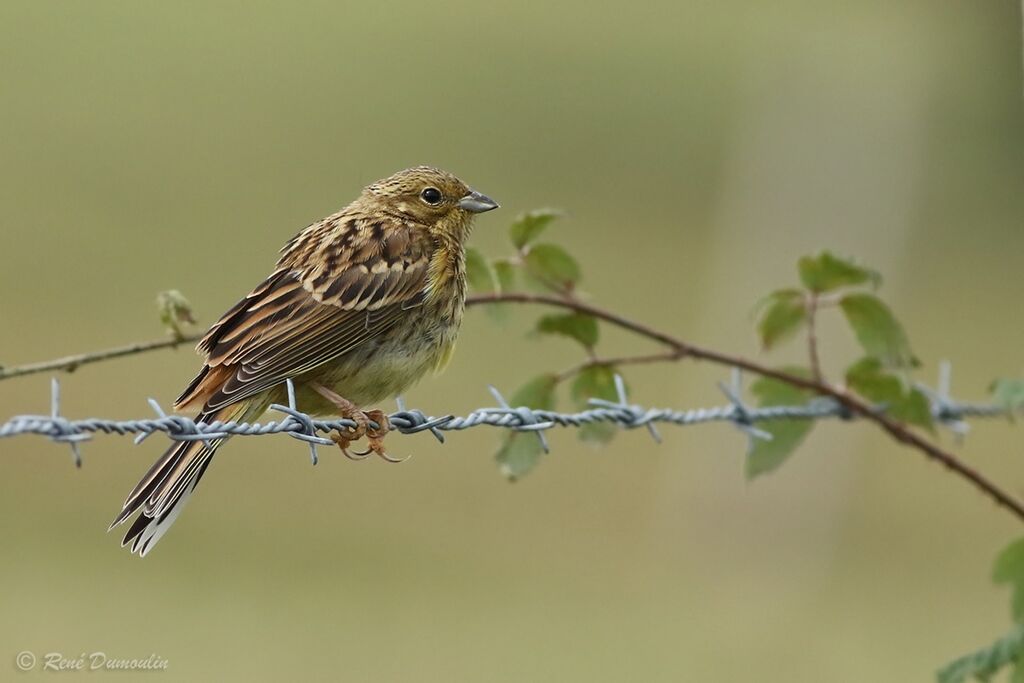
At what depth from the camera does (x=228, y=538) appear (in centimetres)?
1614

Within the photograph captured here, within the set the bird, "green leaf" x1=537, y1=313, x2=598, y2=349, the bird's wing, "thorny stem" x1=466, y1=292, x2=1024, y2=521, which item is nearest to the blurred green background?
"thorny stem" x1=466, y1=292, x2=1024, y2=521

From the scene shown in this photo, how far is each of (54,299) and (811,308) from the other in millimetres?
18189

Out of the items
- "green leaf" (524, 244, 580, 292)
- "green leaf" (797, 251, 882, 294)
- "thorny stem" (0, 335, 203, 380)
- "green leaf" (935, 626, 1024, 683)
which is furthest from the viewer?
"green leaf" (524, 244, 580, 292)

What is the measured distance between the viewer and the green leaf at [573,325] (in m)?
5.74

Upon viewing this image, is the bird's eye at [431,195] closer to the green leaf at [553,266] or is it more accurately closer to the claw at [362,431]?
the green leaf at [553,266]

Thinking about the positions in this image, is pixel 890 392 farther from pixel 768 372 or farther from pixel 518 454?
pixel 518 454

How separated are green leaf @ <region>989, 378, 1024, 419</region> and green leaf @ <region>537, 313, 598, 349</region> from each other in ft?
4.59

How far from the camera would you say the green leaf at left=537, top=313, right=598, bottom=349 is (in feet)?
18.8

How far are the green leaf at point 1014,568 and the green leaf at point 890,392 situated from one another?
0.67 m

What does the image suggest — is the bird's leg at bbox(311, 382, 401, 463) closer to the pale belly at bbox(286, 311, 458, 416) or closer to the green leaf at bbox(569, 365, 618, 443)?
the pale belly at bbox(286, 311, 458, 416)

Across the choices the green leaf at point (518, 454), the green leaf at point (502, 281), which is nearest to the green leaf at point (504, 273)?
the green leaf at point (502, 281)

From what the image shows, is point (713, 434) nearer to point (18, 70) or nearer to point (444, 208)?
point (444, 208)

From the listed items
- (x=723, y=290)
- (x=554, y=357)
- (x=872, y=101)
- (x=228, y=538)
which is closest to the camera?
(x=228, y=538)

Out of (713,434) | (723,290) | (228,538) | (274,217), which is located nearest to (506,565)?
(228,538)
